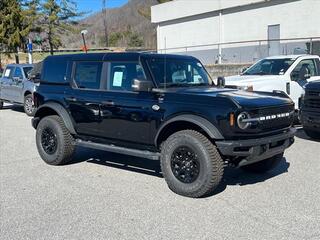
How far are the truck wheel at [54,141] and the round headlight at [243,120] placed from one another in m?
3.26

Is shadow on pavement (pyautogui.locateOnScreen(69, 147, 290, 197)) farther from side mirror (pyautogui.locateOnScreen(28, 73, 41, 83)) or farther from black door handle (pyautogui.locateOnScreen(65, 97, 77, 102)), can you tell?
side mirror (pyautogui.locateOnScreen(28, 73, 41, 83))

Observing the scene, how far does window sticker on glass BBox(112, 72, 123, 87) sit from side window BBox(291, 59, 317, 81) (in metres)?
6.04

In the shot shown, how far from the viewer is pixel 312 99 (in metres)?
9.52

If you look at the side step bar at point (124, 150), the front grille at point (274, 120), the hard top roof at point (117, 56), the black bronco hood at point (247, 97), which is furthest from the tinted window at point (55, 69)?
the front grille at point (274, 120)

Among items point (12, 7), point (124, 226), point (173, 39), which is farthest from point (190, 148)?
point (173, 39)

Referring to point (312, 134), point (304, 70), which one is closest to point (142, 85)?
point (312, 134)

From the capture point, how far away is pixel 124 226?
16.5ft

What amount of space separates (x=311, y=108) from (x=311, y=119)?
0.80 feet

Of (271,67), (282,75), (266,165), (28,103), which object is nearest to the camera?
(266,165)

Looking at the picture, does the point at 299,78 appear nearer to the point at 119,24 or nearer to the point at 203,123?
the point at 203,123

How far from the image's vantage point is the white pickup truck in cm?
1092

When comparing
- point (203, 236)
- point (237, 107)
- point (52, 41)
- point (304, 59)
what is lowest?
point (203, 236)

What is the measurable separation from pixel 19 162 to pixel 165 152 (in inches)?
133

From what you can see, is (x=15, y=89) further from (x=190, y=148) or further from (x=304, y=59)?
(x=190, y=148)
